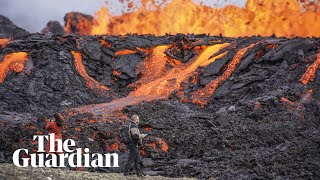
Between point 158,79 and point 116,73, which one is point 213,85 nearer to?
point 158,79

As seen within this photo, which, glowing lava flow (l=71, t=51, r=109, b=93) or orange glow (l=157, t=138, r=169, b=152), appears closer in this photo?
orange glow (l=157, t=138, r=169, b=152)

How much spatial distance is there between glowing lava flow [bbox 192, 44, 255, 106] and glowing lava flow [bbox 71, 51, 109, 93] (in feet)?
25.1

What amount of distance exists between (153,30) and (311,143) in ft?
121

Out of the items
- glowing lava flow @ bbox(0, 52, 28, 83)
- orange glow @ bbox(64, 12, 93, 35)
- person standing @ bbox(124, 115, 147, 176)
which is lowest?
person standing @ bbox(124, 115, 147, 176)

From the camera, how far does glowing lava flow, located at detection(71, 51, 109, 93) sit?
31.2m

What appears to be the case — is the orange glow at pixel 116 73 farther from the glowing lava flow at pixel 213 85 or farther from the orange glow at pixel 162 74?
the glowing lava flow at pixel 213 85

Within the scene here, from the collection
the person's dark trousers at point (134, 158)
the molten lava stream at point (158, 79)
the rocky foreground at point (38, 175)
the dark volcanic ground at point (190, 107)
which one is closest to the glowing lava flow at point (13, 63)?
the dark volcanic ground at point (190, 107)

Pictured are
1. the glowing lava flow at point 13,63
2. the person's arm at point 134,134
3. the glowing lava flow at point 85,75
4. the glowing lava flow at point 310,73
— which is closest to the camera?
the person's arm at point 134,134

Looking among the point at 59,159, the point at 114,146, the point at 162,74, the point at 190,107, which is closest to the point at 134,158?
the point at 59,159

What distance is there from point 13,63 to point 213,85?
48.8ft

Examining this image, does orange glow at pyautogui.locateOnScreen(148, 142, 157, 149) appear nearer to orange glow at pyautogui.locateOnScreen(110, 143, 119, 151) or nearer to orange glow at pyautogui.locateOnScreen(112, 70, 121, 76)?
orange glow at pyautogui.locateOnScreen(110, 143, 119, 151)

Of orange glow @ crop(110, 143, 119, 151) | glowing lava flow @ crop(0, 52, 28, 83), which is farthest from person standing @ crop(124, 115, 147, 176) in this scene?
glowing lava flow @ crop(0, 52, 28, 83)

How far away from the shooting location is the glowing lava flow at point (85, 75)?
102 feet

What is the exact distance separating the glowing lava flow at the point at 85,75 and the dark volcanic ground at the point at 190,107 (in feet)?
1.13
